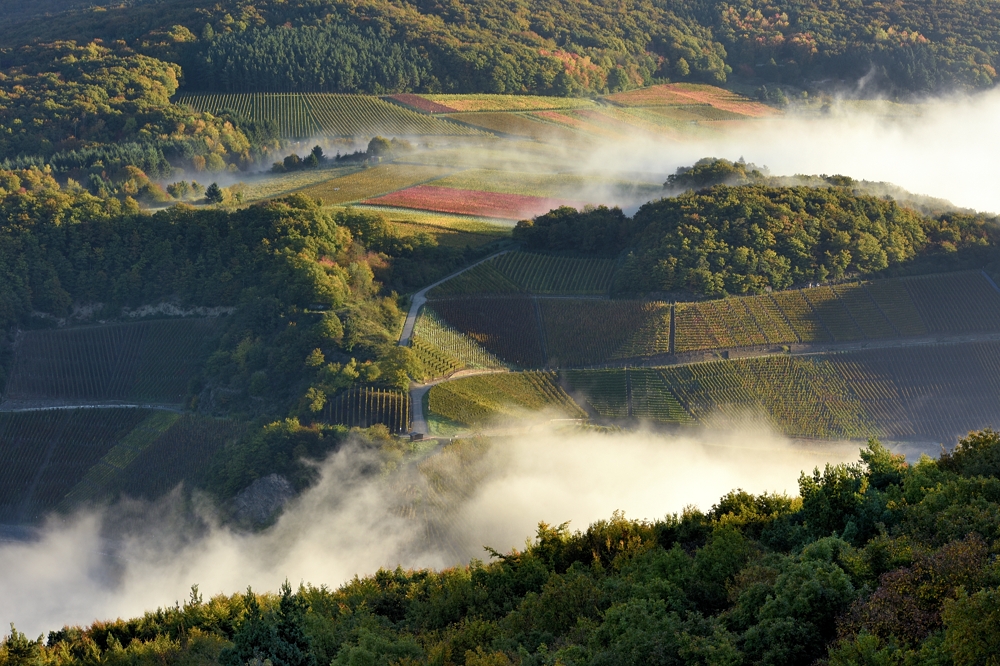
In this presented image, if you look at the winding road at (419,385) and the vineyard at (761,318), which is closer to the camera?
the winding road at (419,385)

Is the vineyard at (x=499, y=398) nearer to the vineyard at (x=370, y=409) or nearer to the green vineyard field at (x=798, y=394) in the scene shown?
the green vineyard field at (x=798, y=394)

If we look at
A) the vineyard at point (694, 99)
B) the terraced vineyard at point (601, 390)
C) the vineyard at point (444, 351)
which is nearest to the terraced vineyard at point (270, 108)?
the vineyard at point (694, 99)

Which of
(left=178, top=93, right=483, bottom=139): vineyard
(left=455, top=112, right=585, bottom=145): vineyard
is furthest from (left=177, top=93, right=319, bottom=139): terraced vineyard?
(left=455, top=112, right=585, bottom=145): vineyard

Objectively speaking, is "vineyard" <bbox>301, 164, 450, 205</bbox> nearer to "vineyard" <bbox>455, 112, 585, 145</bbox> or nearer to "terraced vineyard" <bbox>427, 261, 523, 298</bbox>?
"vineyard" <bbox>455, 112, 585, 145</bbox>

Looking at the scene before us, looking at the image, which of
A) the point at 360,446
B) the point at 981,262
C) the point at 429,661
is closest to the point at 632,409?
the point at 360,446

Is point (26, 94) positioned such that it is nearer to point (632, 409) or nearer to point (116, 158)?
point (116, 158)

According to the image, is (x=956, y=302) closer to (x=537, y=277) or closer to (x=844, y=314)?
(x=844, y=314)

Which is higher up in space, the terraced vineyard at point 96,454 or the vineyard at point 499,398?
the vineyard at point 499,398
